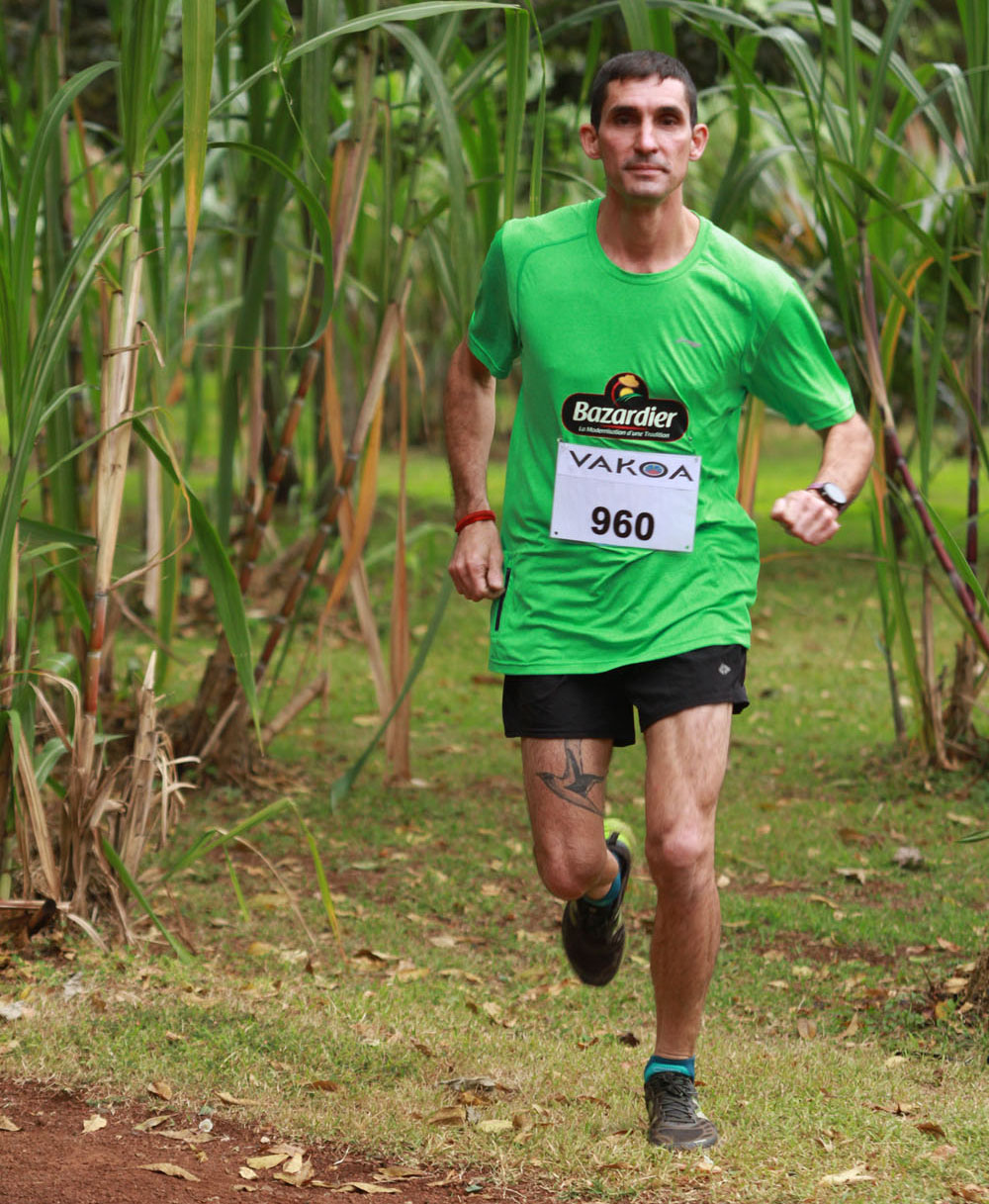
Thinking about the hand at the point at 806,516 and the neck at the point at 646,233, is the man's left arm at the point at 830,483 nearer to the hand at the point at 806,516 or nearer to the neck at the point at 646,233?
the hand at the point at 806,516

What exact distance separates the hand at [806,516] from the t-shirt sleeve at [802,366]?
0.83ft

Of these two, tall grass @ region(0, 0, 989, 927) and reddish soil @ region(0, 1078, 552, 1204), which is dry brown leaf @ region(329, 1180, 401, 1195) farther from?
tall grass @ region(0, 0, 989, 927)

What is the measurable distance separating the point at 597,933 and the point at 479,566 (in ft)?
2.52

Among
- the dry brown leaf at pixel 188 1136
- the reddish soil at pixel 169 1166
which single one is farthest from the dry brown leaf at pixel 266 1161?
the dry brown leaf at pixel 188 1136

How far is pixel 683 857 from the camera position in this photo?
2461mm

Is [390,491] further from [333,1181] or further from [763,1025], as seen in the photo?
[333,1181]

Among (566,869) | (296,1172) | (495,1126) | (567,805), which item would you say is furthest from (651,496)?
(296,1172)

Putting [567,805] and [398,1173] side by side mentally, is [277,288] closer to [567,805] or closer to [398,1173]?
[567,805]

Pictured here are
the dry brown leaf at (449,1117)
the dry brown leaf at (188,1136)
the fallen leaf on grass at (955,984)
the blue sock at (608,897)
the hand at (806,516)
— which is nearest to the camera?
the hand at (806,516)

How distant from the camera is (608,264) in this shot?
2.56m

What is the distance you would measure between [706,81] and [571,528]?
5.64m

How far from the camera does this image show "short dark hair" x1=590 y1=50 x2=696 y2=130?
2523 mm

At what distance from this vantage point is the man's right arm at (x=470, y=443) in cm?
268

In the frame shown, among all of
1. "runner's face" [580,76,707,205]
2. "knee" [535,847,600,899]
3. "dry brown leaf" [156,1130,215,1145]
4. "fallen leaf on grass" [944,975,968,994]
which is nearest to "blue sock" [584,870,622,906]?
"knee" [535,847,600,899]
